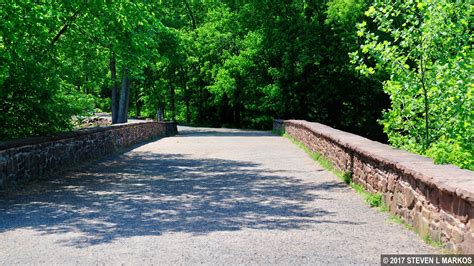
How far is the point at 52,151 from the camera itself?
11.4 m

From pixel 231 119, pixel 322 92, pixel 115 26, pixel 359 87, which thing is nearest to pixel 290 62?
pixel 322 92

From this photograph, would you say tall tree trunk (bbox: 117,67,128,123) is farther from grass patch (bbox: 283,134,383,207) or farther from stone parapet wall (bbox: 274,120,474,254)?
stone parapet wall (bbox: 274,120,474,254)

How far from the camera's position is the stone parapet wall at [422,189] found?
196 inches

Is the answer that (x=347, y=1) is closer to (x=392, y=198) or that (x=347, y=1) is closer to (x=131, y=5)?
(x=131, y=5)

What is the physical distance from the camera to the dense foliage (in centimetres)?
1032

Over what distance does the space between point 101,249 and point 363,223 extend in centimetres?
327

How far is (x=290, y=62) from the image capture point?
1473 inches

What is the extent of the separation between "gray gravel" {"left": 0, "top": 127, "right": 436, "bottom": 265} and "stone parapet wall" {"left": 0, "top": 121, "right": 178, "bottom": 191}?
0.39m

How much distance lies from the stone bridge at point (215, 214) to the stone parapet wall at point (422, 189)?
0.02 metres

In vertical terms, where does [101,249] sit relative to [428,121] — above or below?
below

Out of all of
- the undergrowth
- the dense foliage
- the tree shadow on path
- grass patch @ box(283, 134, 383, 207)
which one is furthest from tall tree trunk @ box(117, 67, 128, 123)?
the tree shadow on path

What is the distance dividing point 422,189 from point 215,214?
2.77 meters

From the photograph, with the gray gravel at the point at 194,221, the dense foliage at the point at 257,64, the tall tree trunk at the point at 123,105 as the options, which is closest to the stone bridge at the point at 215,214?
the gray gravel at the point at 194,221

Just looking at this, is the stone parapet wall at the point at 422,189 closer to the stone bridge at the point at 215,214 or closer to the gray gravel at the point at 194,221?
the stone bridge at the point at 215,214
